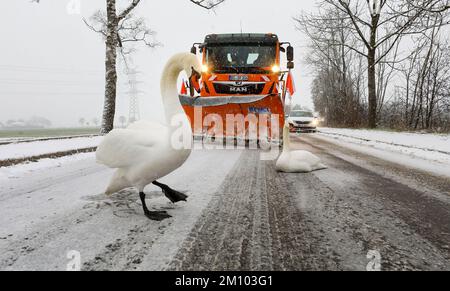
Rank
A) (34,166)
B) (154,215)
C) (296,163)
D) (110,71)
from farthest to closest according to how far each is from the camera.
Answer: (110,71) → (34,166) → (296,163) → (154,215)

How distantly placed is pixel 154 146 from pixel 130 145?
18cm

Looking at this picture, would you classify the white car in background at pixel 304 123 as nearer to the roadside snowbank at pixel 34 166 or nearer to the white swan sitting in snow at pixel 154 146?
the roadside snowbank at pixel 34 166

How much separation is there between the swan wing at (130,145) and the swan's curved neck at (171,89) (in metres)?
0.15

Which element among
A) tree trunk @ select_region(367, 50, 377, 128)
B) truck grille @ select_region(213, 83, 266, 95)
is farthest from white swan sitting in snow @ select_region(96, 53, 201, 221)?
tree trunk @ select_region(367, 50, 377, 128)

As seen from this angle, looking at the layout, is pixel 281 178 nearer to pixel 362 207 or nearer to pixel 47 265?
pixel 362 207

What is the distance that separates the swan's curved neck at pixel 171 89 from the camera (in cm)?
223

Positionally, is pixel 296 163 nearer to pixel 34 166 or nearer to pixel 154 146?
pixel 154 146

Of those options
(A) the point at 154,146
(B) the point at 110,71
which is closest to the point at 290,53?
(B) the point at 110,71

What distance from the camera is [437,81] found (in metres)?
19.5

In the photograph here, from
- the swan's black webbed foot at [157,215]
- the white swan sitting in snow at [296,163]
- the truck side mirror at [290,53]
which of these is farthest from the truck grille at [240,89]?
the swan's black webbed foot at [157,215]

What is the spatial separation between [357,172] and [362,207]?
1903 millimetres

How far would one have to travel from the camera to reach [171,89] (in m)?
2.30

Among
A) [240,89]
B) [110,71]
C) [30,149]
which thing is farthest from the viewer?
[110,71]

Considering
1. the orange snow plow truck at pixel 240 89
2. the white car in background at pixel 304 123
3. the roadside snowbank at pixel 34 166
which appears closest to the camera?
the roadside snowbank at pixel 34 166
